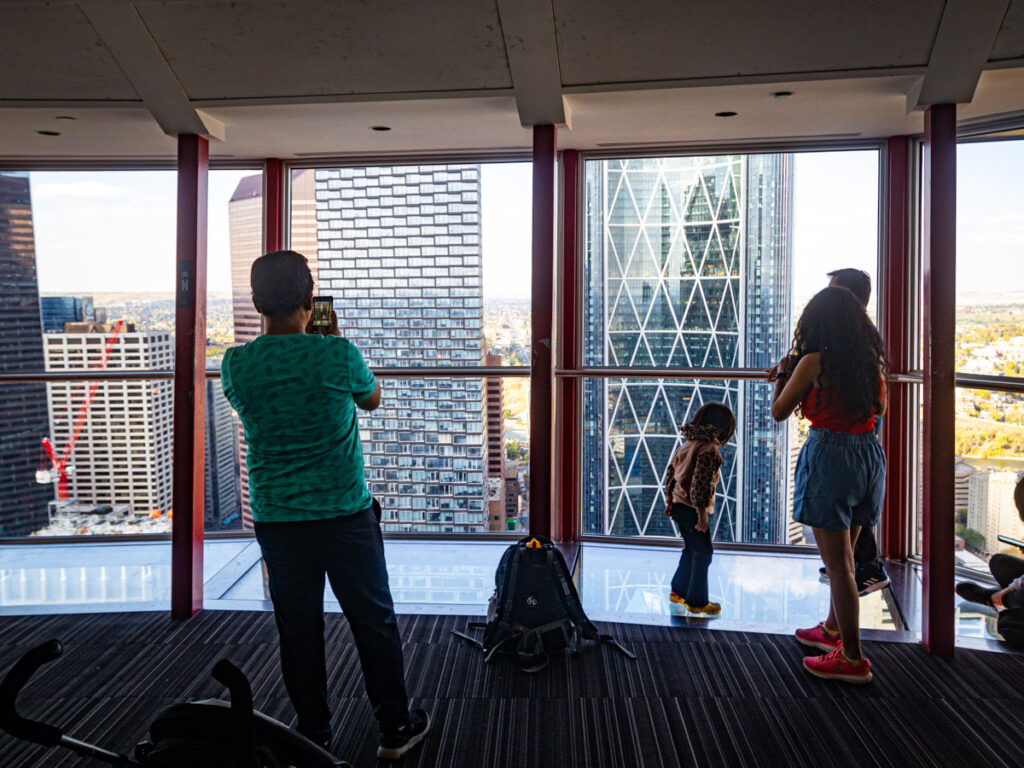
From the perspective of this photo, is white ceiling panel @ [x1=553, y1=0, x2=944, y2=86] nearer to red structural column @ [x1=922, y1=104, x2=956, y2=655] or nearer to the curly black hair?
red structural column @ [x1=922, y1=104, x2=956, y2=655]

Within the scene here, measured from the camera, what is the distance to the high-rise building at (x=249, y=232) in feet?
14.4

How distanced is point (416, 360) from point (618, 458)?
4.35 feet

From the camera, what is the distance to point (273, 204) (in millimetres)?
4379

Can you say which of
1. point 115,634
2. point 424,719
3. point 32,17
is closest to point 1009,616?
point 424,719

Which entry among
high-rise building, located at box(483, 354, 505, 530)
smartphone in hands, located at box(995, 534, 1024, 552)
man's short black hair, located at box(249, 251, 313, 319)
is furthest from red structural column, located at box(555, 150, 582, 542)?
man's short black hair, located at box(249, 251, 313, 319)

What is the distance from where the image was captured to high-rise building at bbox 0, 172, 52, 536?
4406mm

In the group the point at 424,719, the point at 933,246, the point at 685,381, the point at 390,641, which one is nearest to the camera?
the point at 390,641

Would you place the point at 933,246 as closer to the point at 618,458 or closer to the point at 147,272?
the point at 618,458

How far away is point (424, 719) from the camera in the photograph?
2.47 metres

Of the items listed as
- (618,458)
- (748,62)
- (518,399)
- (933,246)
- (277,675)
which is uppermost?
(748,62)

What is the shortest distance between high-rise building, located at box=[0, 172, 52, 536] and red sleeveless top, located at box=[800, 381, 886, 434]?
4283 millimetres

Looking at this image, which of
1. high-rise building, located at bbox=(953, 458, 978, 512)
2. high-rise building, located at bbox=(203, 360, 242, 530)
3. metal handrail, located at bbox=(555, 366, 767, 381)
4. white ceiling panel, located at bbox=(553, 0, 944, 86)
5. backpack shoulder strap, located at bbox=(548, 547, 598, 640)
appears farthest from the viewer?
high-rise building, located at bbox=(203, 360, 242, 530)

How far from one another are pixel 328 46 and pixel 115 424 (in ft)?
9.21

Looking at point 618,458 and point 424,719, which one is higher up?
point 618,458
